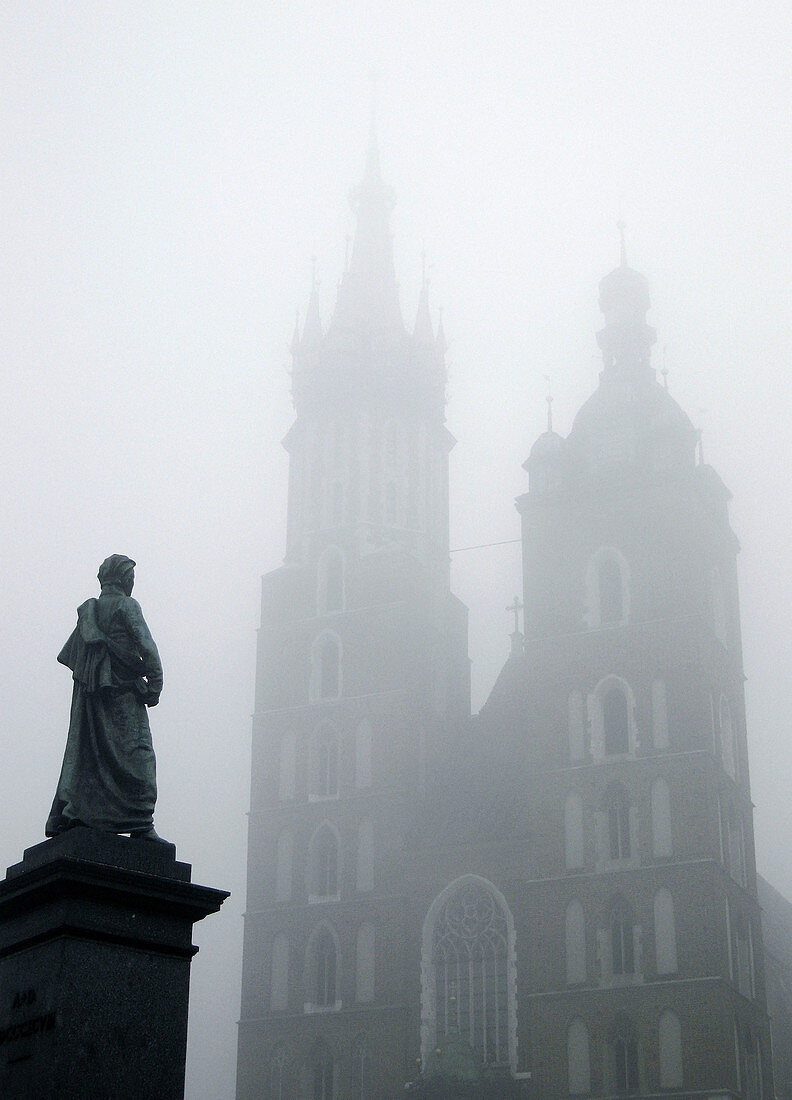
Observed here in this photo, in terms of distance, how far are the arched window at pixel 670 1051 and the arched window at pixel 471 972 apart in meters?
4.38

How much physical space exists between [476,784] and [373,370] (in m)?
16.1

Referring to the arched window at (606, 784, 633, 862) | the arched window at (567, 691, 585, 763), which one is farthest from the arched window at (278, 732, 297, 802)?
the arched window at (606, 784, 633, 862)

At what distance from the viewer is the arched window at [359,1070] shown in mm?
42688

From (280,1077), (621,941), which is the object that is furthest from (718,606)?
(280,1077)

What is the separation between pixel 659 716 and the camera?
142 ft

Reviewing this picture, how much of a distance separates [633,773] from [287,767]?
11.6 m

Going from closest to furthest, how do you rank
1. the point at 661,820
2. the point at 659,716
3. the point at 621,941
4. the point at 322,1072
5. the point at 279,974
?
the point at 621,941 < the point at 661,820 < the point at 659,716 < the point at 322,1072 < the point at 279,974

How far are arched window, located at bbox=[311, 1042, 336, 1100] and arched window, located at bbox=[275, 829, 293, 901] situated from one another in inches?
187

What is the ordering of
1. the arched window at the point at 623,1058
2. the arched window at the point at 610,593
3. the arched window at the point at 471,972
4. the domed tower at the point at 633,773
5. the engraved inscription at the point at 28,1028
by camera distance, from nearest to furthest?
the engraved inscription at the point at 28,1028 < the arched window at the point at 623,1058 < the domed tower at the point at 633,773 < the arched window at the point at 471,972 < the arched window at the point at 610,593

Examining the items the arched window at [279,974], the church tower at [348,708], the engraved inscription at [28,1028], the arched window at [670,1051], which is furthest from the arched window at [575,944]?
the engraved inscription at [28,1028]

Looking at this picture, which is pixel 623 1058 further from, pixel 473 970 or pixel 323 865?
pixel 323 865

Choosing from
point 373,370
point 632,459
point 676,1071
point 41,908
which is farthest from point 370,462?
point 41,908

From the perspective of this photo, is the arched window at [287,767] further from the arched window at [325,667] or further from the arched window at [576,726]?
the arched window at [576,726]

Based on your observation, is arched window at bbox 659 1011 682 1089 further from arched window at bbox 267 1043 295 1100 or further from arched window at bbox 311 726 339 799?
arched window at bbox 311 726 339 799
